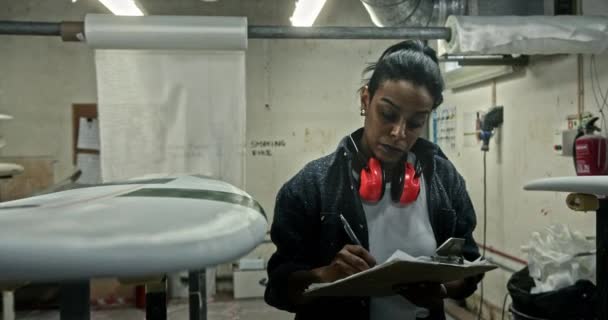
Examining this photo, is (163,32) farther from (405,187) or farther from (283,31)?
(405,187)

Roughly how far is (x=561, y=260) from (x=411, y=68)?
128 centimetres

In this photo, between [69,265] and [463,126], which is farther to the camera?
[463,126]

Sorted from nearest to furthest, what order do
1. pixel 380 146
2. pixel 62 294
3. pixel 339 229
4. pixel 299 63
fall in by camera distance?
pixel 62 294 < pixel 339 229 < pixel 380 146 < pixel 299 63

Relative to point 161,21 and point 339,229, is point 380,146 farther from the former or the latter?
point 161,21

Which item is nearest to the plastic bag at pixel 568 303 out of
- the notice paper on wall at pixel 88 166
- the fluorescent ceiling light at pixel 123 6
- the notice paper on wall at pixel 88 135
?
the fluorescent ceiling light at pixel 123 6

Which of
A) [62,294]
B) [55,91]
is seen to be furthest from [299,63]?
[62,294]

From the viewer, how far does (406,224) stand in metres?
1.54

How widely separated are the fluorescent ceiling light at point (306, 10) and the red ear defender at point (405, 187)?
5.64 feet

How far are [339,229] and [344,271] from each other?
0.52 feet

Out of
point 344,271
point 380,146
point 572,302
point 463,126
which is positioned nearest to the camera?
point 344,271

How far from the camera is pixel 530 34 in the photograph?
2.11 m

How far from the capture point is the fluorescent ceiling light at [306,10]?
297cm

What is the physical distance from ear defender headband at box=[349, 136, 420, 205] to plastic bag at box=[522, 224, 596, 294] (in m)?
1.10

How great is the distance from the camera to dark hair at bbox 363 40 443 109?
1569 millimetres
